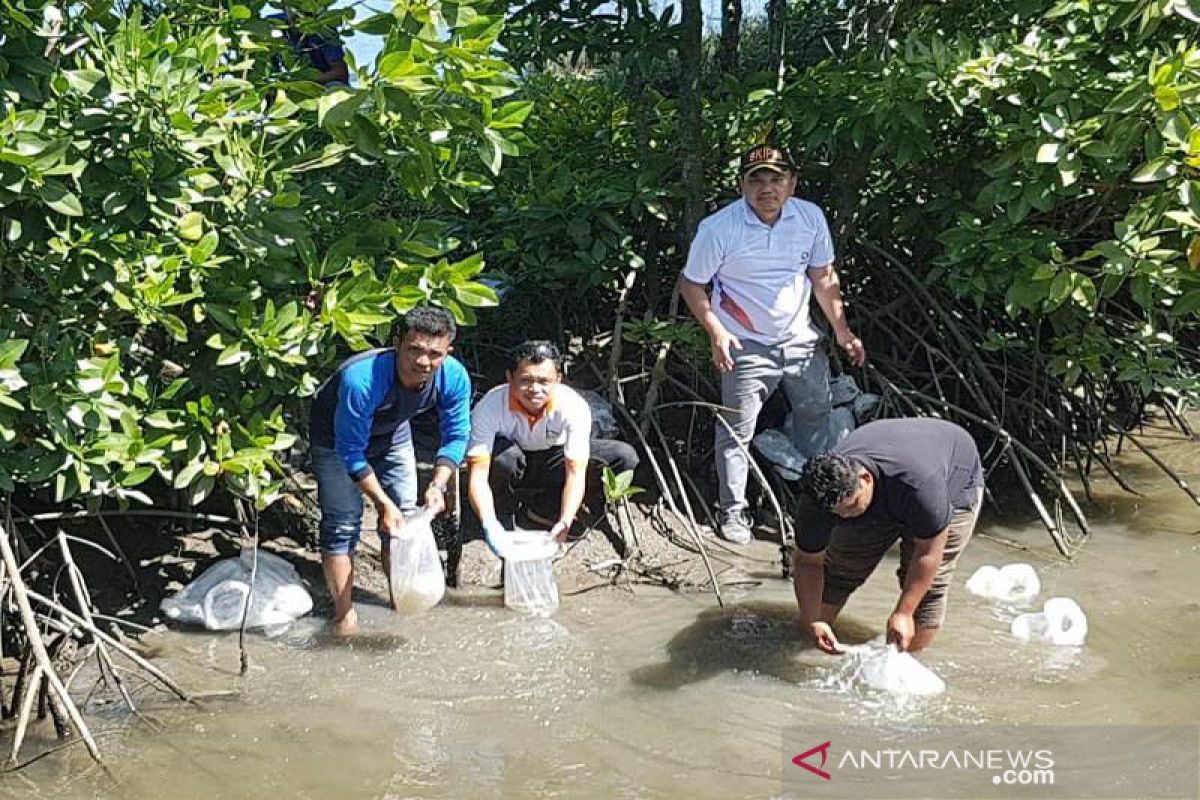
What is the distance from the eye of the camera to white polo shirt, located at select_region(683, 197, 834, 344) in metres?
5.53

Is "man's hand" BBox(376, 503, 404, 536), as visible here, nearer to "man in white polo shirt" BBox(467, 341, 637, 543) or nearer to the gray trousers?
"man in white polo shirt" BBox(467, 341, 637, 543)

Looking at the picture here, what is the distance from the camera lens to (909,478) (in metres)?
4.00

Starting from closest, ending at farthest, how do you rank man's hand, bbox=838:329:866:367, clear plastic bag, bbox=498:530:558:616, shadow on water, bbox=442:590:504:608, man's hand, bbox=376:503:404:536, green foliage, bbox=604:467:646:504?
man's hand, bbox=376:503:404:536, clear plastic bag, bbox=498:530:558:616, shadow on water, bbox=442:590:504:608, green foliage, bbox=604:467:646:504, man's hand, bbox=838:329:866:367

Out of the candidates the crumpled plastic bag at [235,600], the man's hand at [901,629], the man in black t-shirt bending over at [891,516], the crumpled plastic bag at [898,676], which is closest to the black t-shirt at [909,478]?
the man in black t-shirt bending over at [891,516]

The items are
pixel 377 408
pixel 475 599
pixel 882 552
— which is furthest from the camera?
pixel 475 599

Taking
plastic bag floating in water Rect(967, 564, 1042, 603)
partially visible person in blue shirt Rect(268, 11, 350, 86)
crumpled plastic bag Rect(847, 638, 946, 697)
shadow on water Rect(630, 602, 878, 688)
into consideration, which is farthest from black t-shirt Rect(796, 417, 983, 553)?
partially visible person in blue shirt Rect(268, 11, 350, 86)

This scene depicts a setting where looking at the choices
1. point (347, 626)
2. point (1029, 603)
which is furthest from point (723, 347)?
point (347, 626)

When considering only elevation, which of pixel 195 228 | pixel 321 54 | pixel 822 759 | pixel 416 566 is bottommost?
pixel 822 759

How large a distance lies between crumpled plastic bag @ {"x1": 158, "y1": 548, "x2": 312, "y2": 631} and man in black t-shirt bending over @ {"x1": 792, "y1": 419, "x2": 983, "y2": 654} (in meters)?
1.90

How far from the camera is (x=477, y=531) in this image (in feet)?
18.8

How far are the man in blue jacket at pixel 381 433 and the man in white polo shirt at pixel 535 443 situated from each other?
8.0 inches

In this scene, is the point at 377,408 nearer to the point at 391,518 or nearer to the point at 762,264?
the point at 391,518

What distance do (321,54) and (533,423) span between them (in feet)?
6.30

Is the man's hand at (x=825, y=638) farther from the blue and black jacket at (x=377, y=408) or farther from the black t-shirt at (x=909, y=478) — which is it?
the blue and black jacket at (x=377, y=408)
